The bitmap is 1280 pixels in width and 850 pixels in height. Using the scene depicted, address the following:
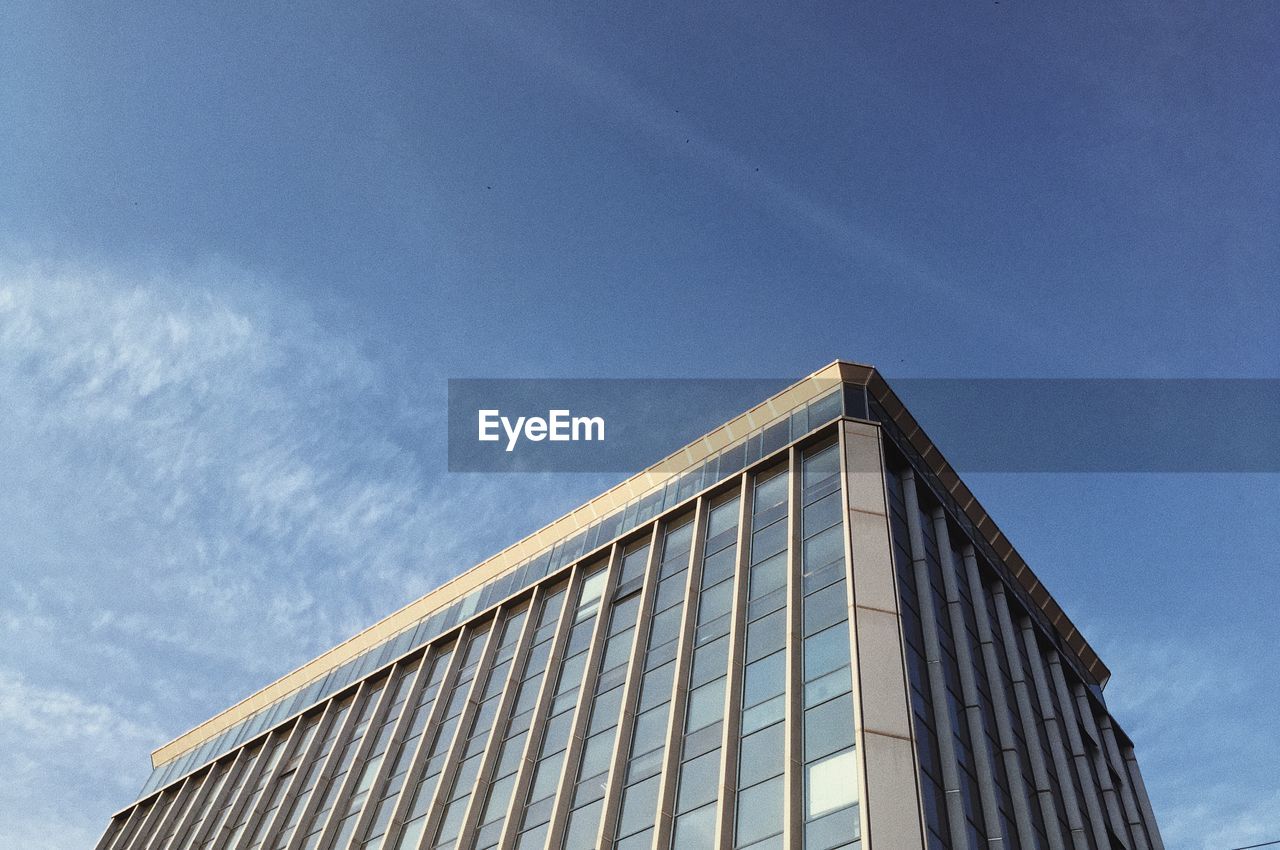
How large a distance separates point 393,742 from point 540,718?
957cm

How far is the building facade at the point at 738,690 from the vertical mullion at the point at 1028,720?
10cm

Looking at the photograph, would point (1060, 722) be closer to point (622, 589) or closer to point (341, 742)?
point (622, 589)

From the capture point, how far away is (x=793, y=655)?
3011cm

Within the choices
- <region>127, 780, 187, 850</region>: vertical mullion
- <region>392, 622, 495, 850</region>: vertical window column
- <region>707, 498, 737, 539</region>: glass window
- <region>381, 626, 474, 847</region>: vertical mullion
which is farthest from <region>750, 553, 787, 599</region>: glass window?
<region>127, 780, 187, 850</region>: vertical mullion

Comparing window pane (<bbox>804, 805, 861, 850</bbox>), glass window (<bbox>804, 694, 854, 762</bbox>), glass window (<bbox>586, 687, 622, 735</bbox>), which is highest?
glass window (<bbox>586, 687, 622, 735</bbox>)

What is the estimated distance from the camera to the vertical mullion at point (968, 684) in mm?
27875

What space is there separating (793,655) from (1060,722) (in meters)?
15.4

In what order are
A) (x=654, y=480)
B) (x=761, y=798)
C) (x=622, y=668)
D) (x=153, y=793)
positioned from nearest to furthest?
1. (x=761, y=798)
2. (x=622, y=668)
3. (x=654, y=480)
4. (x=153, y=793)

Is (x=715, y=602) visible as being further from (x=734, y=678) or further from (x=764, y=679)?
(x=764, y=679)

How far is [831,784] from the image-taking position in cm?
2567

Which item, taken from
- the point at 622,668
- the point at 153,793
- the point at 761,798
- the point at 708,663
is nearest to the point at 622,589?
the point at 622,668

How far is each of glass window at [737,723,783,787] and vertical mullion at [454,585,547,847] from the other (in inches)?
427

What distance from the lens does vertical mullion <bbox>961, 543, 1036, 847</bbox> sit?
96.2ft

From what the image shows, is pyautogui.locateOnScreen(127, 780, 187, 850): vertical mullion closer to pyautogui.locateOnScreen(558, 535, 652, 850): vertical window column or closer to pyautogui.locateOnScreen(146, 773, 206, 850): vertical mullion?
pyautogui.locateOnScreen(146, 773, 206, 850): vertical mullion
